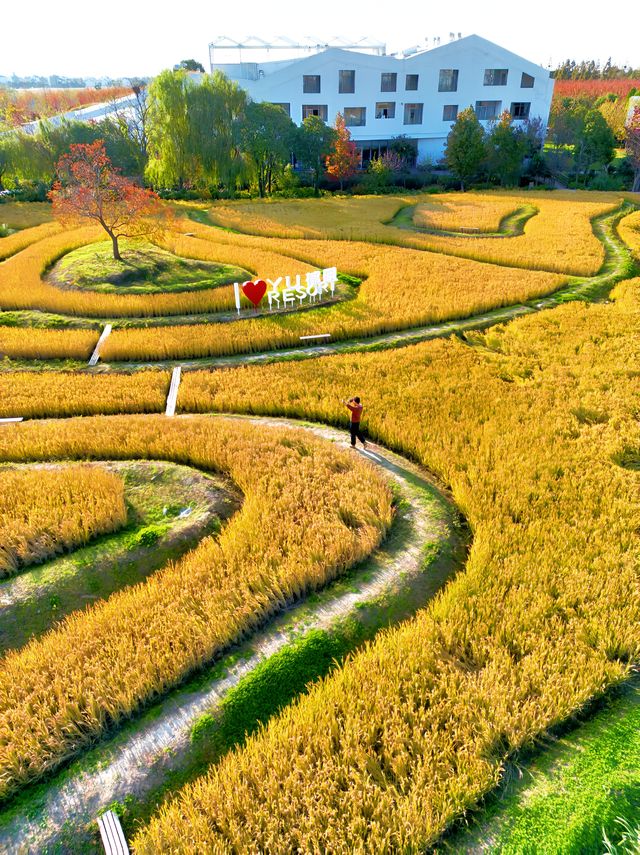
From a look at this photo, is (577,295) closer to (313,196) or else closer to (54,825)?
(54,825)

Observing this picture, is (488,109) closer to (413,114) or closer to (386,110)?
(413,114)

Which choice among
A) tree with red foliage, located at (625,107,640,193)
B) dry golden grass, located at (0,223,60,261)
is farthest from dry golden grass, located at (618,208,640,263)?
dry golden grass, located at (0,223,60,261)

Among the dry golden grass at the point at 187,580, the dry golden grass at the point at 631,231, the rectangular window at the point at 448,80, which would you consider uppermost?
the rectangular window at the point at 448,80

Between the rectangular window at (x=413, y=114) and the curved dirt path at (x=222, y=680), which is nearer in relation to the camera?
the curved dirt path at (x=222, y=680)

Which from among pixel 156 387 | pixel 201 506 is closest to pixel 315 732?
pixel 201 506

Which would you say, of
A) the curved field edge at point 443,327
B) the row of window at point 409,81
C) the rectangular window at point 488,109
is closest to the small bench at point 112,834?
the curved field edge at point 443,327

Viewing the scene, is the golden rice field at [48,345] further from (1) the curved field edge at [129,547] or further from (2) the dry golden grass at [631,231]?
(2) the dry golden grass at [631,231]
